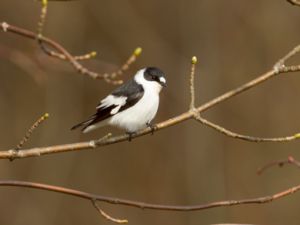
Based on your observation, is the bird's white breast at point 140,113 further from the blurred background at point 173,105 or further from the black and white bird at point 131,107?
the blurred background at point 173,105

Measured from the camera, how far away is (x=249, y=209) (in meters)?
8.03

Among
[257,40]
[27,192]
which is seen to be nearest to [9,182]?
[27,192]

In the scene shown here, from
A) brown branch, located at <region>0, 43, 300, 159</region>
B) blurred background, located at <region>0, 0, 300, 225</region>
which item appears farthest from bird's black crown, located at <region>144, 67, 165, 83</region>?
blurred background, located at <region>0, 0, 300, 225</region>

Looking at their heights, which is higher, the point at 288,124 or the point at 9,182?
the point at 288,124

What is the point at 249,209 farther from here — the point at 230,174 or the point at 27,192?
the point at 27,192

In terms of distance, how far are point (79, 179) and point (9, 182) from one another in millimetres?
6170

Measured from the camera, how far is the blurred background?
8047mm

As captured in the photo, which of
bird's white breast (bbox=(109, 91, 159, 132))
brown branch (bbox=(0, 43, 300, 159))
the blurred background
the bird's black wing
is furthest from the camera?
the blurred background

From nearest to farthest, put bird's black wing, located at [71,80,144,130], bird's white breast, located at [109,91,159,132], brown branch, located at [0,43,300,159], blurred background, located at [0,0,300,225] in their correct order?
1. brown branch, located at [0,43,300,159]
2. bird's white breast, located at [109,91,159,132]
3. bird's black wing, located at [71,80,144,130]
4. blurred background, located at [0,0,300,225]

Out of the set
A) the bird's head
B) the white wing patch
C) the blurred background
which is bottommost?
the white wing patch

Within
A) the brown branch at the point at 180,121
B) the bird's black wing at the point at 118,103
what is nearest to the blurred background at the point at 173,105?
the bird's black wing at the point at 118,103

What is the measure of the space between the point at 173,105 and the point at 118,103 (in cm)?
421

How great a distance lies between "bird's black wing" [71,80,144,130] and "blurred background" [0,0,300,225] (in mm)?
3922

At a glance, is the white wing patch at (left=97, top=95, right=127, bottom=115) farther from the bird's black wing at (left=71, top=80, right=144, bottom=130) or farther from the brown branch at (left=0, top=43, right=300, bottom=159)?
the brown branch at (left=0, top=43, right=300, bottom=159)
